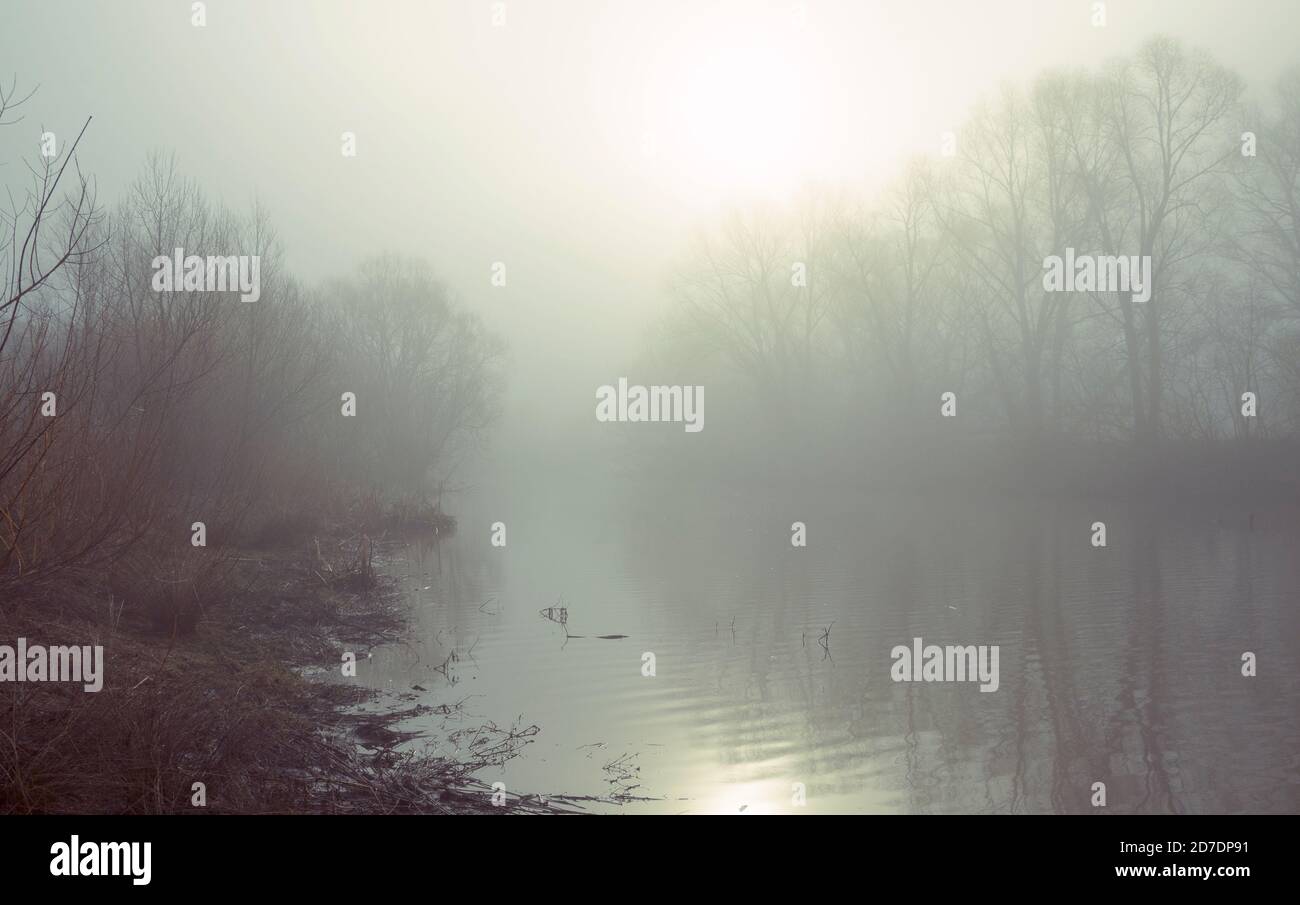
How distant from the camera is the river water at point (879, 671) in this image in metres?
7.66

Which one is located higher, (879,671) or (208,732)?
(208,732)

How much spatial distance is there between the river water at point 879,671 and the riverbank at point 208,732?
728mm

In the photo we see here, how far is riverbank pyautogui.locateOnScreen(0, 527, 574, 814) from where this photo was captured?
582cm

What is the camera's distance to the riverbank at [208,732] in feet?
19.1

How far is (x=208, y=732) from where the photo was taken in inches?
275

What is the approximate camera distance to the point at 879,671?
11344 mm

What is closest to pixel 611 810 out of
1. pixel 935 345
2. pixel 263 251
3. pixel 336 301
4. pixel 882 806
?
pixel 882 806

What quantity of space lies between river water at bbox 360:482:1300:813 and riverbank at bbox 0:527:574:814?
0.73 meters

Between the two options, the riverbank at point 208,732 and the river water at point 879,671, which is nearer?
the riverbank at point 208,732

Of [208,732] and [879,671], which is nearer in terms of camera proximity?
[208,732]

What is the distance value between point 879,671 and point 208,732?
729 centimetres

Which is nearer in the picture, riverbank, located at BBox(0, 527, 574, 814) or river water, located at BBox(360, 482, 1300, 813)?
riverbank, located at BBox(0, 527, 574, 814)

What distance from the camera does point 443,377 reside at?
53.8 m

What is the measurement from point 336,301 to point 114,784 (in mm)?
53250
